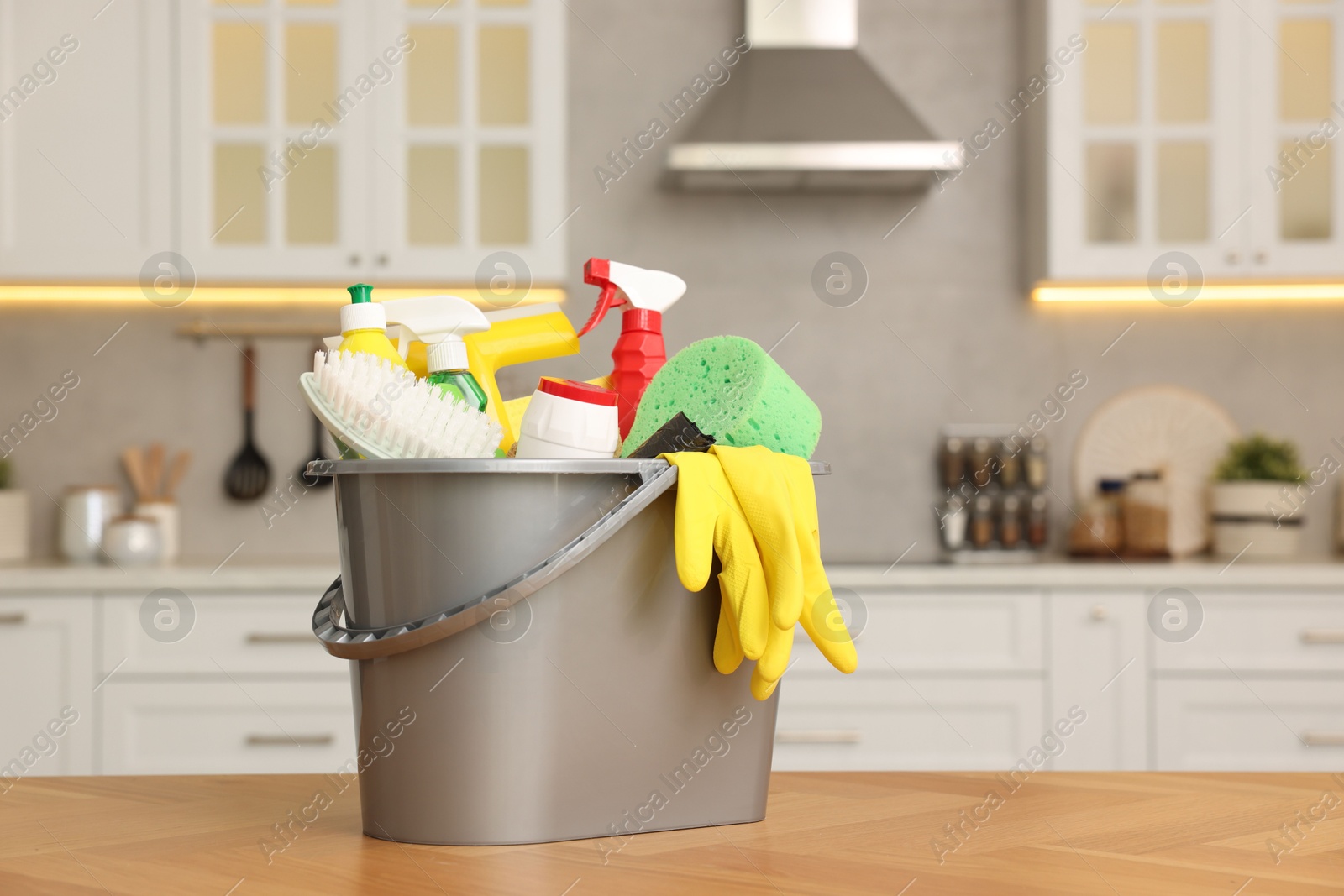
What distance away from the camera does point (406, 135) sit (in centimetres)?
216

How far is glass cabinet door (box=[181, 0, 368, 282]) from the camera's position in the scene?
2146mm

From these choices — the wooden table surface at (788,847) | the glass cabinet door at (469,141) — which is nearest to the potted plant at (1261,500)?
the glass cabinet door at (469,141)

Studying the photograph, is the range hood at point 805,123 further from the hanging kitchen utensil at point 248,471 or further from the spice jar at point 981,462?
the hanging kitchen utensil at point 248,471

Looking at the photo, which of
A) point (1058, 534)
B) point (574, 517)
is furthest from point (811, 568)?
point (1058, 534)

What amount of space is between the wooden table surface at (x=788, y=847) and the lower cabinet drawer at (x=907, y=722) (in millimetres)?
1305

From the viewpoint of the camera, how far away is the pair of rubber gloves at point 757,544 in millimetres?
456

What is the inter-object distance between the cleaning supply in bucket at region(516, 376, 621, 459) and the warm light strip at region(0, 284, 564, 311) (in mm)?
1801

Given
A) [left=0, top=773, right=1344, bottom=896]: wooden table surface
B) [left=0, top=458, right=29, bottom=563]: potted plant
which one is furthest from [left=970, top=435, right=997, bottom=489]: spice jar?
[left=0, top=458, right=29, bottom=563]: potted plant

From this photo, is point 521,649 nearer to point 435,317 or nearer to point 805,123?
point 435,317

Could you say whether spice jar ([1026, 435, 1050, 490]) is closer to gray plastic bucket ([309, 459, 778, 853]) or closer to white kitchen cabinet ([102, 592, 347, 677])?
white kitchen cabinet ([102, 592, 347, 677])

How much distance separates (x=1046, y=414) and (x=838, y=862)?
7.05 feet

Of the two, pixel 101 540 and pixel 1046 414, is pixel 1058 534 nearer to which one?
pixel 1046 414

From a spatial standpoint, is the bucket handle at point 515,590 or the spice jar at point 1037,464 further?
the spice jar at point 1037,464

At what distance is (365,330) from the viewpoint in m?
0.54
